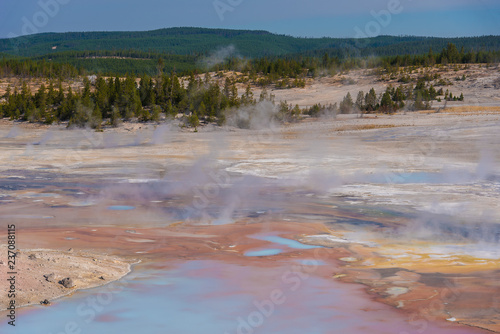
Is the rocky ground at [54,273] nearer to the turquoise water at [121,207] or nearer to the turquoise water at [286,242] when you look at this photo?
the turquoise water at [286,242]

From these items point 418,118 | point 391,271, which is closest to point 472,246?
point 391,271

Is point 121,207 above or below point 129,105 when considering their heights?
below

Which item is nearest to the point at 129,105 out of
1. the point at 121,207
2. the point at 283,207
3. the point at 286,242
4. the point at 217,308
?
the point at 121,207

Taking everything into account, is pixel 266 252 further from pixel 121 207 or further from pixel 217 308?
pixel 121 207

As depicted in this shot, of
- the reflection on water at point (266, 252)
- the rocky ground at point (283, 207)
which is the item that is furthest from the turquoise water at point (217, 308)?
the reflection on water at point (266, 252)

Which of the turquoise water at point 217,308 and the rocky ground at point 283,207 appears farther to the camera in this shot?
the rocky ground at point 283,207

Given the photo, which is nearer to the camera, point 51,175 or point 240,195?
point 240,195

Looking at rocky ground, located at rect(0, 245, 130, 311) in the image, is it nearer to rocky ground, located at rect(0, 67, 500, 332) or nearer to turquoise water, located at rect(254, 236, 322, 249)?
rocky ground, located at rect(0, 67, 500, 332)

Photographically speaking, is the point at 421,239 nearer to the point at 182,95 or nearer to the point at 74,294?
the point at 74,294
